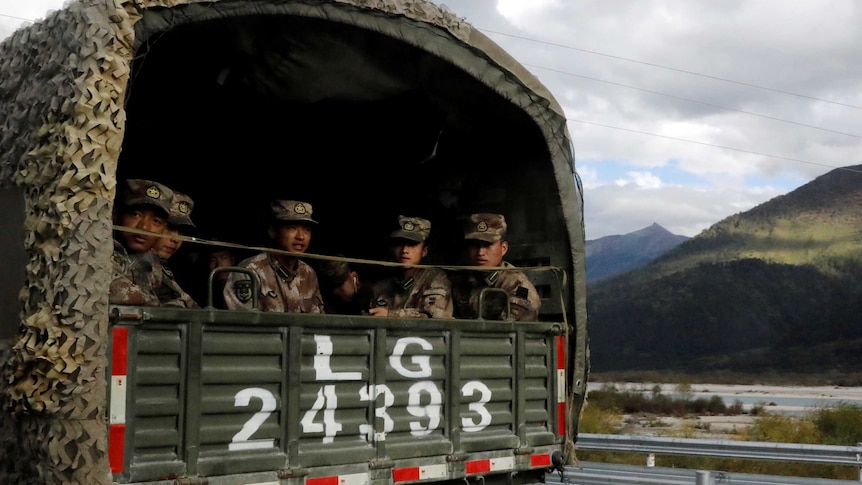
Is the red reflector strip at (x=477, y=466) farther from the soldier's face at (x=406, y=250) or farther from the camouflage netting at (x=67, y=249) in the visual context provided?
the camouflage netting at (x=67, y=249)

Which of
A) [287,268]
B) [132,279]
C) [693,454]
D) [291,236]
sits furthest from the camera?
[693,454]

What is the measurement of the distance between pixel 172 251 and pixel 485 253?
232 cm

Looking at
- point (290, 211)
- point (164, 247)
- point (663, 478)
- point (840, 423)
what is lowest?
point (840, 423)

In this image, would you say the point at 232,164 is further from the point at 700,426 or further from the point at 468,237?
the point at 700,426

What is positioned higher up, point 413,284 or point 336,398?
point 413,284

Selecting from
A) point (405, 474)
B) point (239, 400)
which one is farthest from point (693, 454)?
point (239, 400)

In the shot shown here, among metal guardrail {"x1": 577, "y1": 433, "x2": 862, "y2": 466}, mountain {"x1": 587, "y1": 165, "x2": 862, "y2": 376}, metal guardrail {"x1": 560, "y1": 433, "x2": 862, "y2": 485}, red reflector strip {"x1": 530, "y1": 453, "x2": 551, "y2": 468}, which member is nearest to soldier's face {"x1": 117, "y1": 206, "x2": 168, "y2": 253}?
red reflector strip {"x1": 530, "y1": 453, "x2": 551, "y2": 468}

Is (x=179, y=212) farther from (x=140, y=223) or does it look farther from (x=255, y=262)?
(x=255, y=262)

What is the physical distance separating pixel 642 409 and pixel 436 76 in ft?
112

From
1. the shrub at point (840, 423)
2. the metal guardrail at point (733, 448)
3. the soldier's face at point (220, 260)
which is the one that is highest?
the soldier's face at point (220, 260)

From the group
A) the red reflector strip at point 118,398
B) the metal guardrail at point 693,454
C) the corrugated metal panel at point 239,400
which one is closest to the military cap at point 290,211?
the corrugated metal panel at point 239,400

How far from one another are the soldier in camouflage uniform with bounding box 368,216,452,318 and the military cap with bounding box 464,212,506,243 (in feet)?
1.10

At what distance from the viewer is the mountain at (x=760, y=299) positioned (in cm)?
7181

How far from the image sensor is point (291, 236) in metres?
6.84
